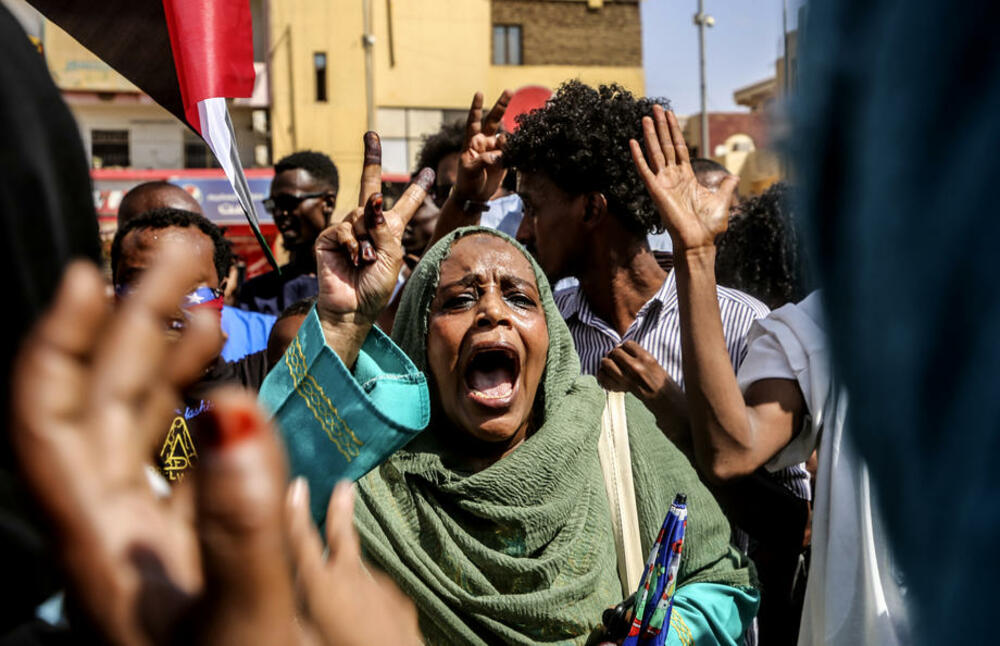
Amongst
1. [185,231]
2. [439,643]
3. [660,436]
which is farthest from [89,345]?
[185,231]

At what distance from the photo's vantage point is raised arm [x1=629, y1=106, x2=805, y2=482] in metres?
2.34

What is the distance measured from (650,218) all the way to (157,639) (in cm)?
291

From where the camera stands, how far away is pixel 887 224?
0.62 metres

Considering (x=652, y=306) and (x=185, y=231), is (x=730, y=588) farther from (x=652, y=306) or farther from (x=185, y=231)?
(x=185, y=231)

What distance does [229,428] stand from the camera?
24.9 inches

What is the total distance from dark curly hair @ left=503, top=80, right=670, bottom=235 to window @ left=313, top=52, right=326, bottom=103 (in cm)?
2215

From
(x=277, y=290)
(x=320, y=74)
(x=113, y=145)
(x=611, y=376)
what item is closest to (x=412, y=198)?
(x=611, y=376)

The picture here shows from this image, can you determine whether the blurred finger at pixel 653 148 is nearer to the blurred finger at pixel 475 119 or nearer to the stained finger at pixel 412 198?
the stained finger at pixel 412 198

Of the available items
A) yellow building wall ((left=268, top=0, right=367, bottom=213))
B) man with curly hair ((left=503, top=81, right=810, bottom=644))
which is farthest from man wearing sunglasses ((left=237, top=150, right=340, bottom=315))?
yellow building wall ((left=268, top=0, right=367, bottom=213))

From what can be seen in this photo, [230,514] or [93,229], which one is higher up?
Result: [93,229]

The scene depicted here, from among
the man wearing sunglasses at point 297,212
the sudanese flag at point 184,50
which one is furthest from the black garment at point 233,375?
the man wearing sunglasses at point 297,212

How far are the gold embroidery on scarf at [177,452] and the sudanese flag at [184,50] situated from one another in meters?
0.50

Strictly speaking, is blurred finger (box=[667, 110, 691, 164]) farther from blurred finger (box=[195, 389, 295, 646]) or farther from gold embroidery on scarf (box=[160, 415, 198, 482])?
blurred finger (box=[195, 389, 295, 646])

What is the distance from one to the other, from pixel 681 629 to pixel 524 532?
1.48ft
